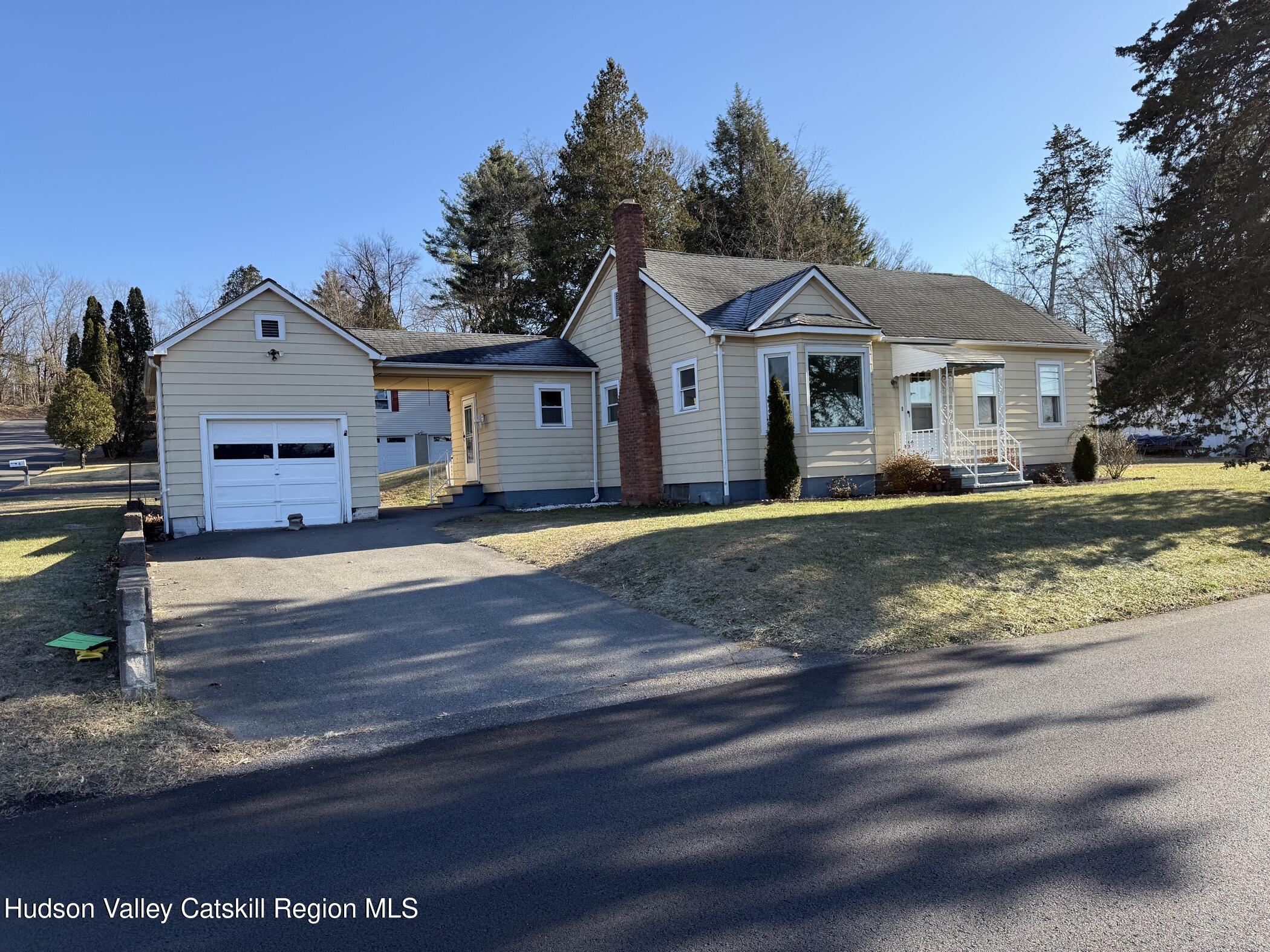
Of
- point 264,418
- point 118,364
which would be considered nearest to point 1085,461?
point 264,418

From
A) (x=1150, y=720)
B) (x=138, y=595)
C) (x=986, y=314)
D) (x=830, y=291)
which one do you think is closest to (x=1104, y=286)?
(x=986, y=314)

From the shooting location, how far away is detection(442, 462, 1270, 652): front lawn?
879 cm

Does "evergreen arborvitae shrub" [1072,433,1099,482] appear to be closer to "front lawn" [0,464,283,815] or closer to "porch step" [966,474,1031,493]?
"porch step" [966,474,1031,493]

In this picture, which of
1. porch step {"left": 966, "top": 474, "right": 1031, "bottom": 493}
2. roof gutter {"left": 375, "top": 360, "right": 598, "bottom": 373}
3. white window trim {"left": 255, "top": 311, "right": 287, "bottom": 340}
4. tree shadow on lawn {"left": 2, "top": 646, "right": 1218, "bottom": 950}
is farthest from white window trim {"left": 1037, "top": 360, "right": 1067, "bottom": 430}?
white window trim {"left": 255, "top": 311, "right": 287, "bottom": 340}

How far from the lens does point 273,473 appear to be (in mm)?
17984

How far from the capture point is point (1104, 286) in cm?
4353

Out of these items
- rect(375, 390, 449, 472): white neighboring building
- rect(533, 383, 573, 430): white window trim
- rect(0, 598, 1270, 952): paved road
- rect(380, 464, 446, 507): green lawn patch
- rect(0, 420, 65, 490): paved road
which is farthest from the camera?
rect(375, 390, 449, 472): white neighboring building

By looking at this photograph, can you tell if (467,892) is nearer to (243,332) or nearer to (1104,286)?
(243,332)

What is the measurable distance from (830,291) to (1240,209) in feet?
24.7

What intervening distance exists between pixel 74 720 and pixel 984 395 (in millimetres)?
20348

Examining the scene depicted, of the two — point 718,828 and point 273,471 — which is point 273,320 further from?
point 718,828

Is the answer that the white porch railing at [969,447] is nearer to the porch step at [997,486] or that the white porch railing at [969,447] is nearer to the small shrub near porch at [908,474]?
the porch step at [997,486]

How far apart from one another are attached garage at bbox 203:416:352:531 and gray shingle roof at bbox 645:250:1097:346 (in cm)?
832

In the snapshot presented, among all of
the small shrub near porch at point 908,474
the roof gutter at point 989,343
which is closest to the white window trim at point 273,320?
the roof gutter at point 989,343
